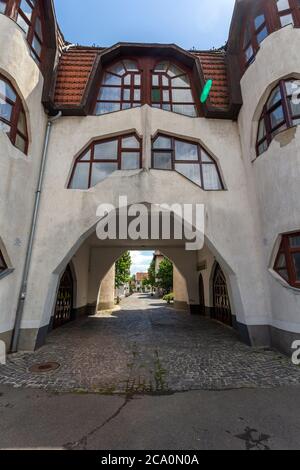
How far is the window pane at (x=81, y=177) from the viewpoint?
8750mm

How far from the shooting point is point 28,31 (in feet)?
26.8

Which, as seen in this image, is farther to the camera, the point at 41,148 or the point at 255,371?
the point at 41,148

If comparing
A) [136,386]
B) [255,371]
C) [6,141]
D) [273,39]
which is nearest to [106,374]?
[136,386]

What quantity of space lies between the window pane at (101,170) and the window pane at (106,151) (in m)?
0.32

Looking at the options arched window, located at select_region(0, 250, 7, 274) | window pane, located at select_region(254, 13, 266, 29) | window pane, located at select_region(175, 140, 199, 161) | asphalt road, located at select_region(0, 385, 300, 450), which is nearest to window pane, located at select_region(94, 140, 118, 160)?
window pane, located at select_region(175, 140, 199, 161)

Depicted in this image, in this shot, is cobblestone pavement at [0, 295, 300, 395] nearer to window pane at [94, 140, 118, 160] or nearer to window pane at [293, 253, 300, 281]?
window pane at [293, 253, 300, 281]

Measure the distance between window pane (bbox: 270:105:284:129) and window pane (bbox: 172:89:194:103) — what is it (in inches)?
146

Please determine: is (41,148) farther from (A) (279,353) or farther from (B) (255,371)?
(A) (279,353)

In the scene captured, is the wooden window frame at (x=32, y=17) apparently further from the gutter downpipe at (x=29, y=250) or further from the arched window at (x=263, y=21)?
the arched window at (x=263, y=21)

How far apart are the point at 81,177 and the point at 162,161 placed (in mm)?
3197

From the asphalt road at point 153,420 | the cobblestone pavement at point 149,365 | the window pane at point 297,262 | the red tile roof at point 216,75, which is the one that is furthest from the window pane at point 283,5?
the asphalt road at point 153,420

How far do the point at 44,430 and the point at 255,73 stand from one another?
11187 millimetres

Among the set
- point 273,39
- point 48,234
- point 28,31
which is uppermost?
point 28,31

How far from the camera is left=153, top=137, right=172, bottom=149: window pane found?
9.23 metres
